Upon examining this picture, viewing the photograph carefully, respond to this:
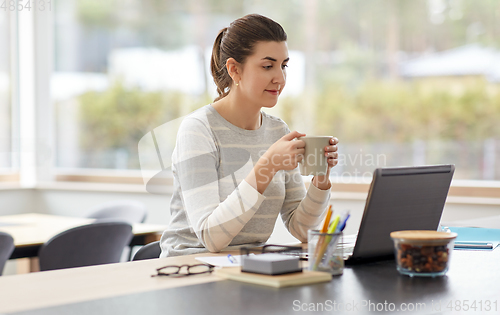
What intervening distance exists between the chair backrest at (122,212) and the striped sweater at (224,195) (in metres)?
1.55

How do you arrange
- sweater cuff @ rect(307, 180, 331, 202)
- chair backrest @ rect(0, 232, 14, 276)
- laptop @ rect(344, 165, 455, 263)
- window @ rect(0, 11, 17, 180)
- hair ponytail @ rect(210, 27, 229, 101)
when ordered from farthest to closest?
window @ rect(0, 11, 17, 180) → chair backrest @ rect(0, 232, 14, 276) → hair ponytail @ rect(210, 27, 229, 101) → sweater cuff @ rect(307, 180, 331, 202) → laptop @ rect(344, 165, 455, 263)

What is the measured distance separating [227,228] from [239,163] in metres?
0.27

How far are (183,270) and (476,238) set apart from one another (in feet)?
2.85

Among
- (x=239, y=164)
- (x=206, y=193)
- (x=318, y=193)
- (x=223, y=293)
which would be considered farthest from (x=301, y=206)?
(x=223, y=293)

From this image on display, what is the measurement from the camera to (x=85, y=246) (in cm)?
219

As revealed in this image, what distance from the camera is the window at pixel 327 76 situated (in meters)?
3.09

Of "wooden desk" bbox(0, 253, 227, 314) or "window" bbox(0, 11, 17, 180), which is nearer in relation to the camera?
"wooden desk" bbox(0, 253, 227, 314)

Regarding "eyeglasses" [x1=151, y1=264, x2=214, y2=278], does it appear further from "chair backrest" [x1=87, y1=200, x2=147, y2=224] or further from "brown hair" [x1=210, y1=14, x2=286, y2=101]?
"chair backrest" [x1=87, y1=200, x2=147, y2=224]

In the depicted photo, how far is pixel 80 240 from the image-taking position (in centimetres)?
217

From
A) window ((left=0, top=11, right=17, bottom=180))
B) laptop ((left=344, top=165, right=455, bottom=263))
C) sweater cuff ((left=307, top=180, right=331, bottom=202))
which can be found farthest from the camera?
window ((left=0, top=11, right=17, bottom=180))

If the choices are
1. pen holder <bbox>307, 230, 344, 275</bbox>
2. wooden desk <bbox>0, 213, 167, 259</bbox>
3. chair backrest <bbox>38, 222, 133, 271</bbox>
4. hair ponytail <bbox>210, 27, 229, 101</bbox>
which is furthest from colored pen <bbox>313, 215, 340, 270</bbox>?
wooden desk <bbox>0, 213, 167, 259</bbox>

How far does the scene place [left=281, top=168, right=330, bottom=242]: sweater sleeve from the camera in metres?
1.55

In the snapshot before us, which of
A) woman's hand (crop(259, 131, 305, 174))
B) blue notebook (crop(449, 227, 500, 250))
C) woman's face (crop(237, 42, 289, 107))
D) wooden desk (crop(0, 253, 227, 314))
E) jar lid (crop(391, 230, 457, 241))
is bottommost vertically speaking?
blue notebook (crop(449, 227, 500, 250))

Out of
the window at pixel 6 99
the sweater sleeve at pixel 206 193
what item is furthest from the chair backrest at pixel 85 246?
the window at pixel 6 99
